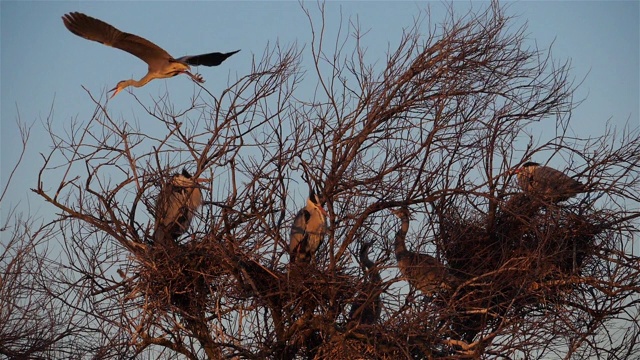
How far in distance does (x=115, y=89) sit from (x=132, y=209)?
9.27ft

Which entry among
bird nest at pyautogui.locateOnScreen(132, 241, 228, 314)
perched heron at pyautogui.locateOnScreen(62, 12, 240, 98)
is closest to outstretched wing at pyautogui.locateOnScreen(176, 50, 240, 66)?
perched heron at pyautogui.locateOnScreen(62, 12, 240, 98)

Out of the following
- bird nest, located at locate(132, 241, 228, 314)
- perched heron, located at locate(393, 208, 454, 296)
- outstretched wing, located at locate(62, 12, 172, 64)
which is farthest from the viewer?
outstretched wing, located at locate(62, 12, 172, 64)

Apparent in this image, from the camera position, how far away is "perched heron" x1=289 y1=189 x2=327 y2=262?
8.81 metres

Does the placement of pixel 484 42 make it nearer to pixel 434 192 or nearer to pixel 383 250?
pixel 434 192

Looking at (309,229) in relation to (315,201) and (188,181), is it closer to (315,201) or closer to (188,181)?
(315,201)

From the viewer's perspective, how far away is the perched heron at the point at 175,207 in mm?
8055

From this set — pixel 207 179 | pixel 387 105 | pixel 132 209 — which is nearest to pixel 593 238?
pixel 387 105

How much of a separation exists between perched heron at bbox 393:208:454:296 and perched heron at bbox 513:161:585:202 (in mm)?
1179

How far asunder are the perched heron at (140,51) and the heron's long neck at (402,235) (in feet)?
7.52

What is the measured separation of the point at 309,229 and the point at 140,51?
2.81 meters

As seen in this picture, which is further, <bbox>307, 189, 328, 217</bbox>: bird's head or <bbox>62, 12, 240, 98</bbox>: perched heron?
<bbox>62, 12, 240, 98</bbox>: perched heron

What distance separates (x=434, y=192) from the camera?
823 cm

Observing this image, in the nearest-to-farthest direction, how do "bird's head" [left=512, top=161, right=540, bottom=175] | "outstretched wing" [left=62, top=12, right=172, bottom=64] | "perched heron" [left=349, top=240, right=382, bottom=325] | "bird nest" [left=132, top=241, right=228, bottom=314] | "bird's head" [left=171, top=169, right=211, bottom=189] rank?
"perched heron" [left=349, top=240, right=382, bottom=325] → "bird nest" [left=132, top=241, right=228, bottom=314] → "bird's head" [left=171, top=169, right=211, bottom=189] → "bird's head" [left=512, top=161, right=540, bottom=175] → "outstretched wing" [left=62, top=12, right=172, bottom=64]

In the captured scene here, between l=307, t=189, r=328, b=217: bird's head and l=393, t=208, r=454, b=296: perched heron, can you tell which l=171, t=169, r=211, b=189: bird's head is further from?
l=393, t=208, r=454, b=296: perched heron
